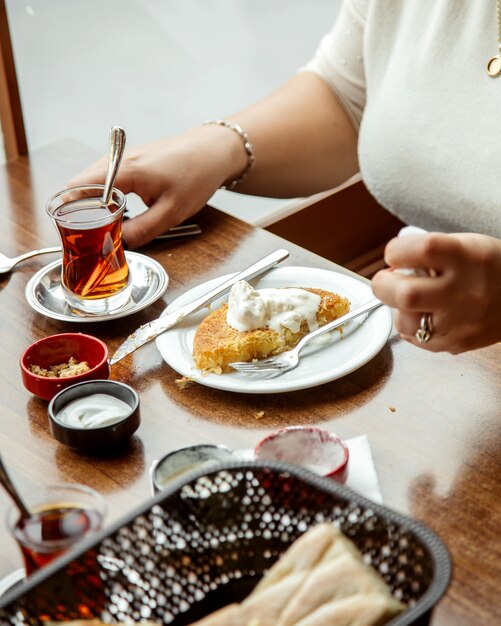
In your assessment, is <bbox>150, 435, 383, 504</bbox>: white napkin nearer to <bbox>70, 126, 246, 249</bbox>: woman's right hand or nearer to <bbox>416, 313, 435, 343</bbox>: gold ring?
<bbox>416, 313, 435, 343</bbox>: gold ring

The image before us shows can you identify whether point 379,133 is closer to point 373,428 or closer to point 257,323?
point 257,323

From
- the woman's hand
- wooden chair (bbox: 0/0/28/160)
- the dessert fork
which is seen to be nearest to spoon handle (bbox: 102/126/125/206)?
the dessert fork

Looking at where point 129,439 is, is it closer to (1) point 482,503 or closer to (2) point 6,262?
(1) point 482,503

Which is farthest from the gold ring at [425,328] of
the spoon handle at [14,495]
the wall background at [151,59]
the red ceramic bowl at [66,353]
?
the wall background at [151,59]

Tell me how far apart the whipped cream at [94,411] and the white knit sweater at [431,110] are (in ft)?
2.48

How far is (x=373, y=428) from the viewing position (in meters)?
1.05

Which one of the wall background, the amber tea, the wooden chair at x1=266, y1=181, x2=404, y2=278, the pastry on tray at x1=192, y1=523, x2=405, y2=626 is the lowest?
the wooden chair at x1=266, y1=181, x2=404, y2=278

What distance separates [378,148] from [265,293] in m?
0.53

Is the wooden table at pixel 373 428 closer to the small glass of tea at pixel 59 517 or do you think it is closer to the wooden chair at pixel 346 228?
the small glass of tea at pixel 59 517

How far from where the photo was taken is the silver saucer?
129 centimetres

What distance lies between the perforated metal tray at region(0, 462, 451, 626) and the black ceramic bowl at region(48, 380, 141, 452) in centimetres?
28

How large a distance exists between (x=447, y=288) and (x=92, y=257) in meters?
0.55

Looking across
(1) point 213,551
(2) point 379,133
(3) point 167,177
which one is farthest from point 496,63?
(1) point 213,551

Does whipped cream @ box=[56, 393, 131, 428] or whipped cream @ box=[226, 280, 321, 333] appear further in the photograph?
whipped cream @ box=[226, 280, 321, 333]
